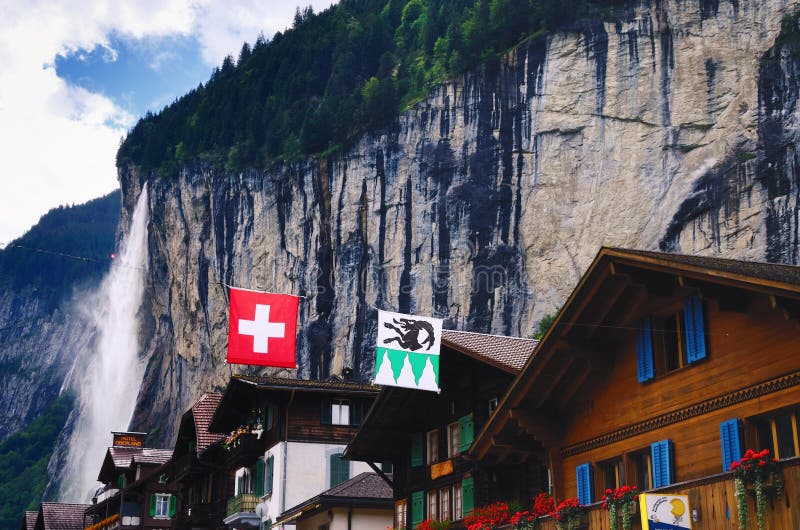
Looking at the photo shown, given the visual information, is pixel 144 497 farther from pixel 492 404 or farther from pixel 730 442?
pixel 730 442

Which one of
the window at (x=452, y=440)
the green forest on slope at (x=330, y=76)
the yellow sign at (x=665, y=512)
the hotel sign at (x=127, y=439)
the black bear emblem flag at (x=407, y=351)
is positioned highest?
the green forest on slope at (x=330, y=76)

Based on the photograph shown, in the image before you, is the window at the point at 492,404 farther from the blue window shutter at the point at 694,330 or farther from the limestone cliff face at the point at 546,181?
the limestone cliff face at the point at 546,181

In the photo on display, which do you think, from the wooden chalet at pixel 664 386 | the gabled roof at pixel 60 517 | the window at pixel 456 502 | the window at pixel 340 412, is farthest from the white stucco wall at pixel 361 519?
the gabled roof at pixel 60 517

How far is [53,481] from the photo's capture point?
409 ft

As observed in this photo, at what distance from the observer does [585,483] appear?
19.1 metres

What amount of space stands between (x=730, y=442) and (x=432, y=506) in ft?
44.5

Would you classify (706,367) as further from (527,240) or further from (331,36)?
(331,36)

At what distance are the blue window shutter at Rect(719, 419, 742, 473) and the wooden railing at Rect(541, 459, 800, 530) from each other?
116 centimetres

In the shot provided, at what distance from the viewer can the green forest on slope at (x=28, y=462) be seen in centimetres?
13325

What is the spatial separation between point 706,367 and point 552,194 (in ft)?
217

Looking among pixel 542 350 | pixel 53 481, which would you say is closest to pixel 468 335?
pixel 542 350

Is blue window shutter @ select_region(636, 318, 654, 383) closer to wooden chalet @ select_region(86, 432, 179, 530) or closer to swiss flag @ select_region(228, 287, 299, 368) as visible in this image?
swiss flag @ select_region(228, 287, 299, 368)

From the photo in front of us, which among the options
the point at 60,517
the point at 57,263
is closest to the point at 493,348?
the point at 60,517

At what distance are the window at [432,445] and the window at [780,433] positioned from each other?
13.6 metres
